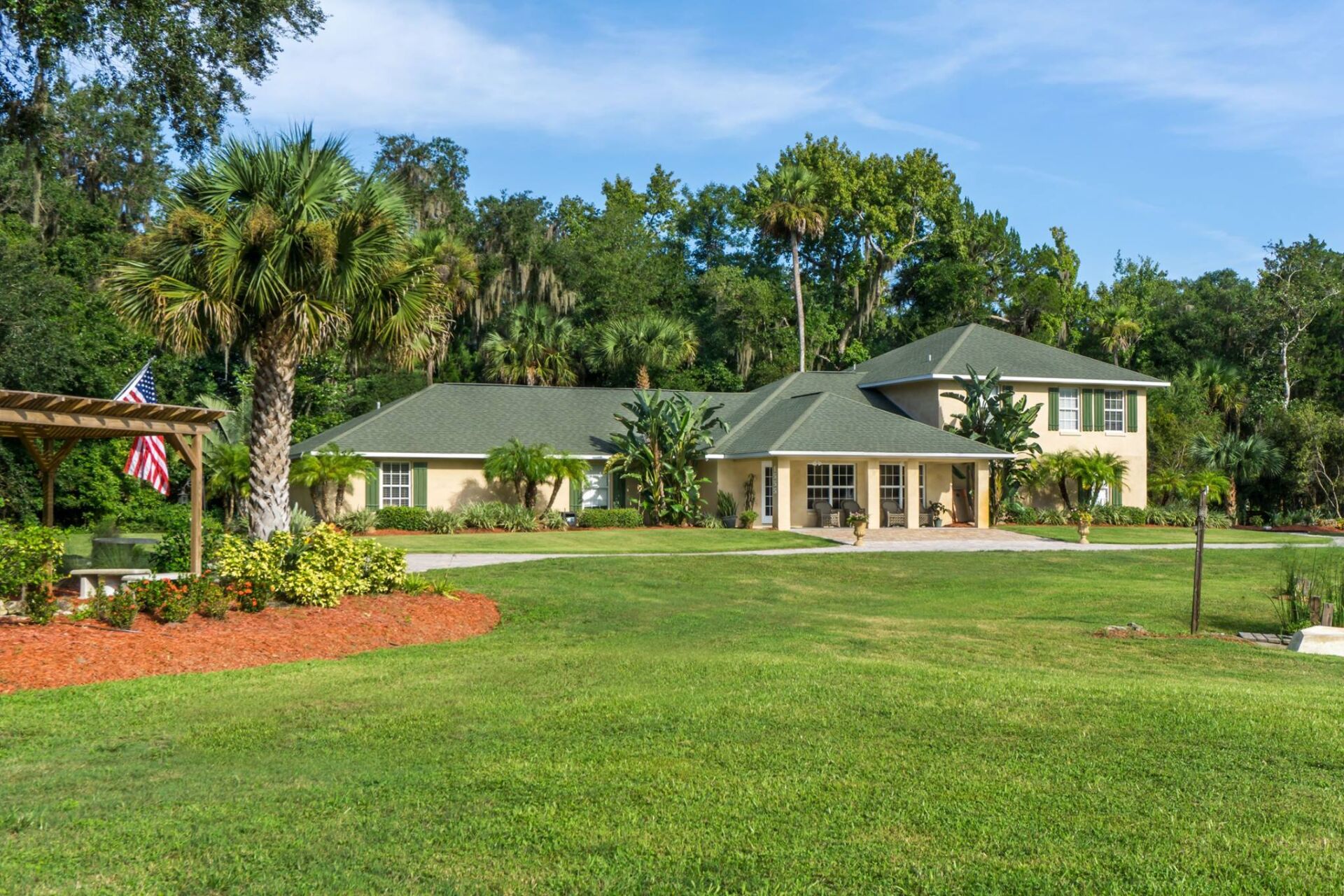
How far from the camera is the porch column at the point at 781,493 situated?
30.1m

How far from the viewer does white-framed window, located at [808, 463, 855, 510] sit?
105ft

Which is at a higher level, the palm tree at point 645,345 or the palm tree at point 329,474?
the palm tree at point 645,345

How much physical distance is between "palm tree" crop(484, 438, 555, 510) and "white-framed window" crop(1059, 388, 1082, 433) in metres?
17.0

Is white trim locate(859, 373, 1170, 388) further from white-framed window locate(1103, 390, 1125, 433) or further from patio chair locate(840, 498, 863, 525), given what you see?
patio chair locate(840, 498, 863, 525)

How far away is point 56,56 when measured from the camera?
1496cm

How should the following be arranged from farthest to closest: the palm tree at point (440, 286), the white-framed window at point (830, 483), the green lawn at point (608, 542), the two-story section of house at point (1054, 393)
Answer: the two-story section of house at point (1054, 393)
the white-framed window at point (830, 483)
the green lawn at point (608, 542)
the palm tree at point (440, 286)

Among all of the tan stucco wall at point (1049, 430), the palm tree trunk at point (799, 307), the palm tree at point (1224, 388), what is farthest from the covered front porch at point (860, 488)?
the palm tree at point (1224, 388)

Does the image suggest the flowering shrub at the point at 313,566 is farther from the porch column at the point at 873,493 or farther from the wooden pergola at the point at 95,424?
the porch column at the point at 873,493

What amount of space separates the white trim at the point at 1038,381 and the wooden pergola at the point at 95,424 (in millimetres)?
24973

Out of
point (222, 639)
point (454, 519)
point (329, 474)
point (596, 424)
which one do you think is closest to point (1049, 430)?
point (596, 424)

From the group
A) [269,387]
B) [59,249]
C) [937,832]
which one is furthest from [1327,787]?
[59,249]

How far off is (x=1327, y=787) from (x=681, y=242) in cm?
5884

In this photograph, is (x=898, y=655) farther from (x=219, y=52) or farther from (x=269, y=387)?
(x=219, y=52)

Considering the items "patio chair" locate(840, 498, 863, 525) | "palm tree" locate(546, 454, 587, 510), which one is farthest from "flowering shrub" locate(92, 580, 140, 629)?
"patio chair" locate(840, 498, 863, 525)
